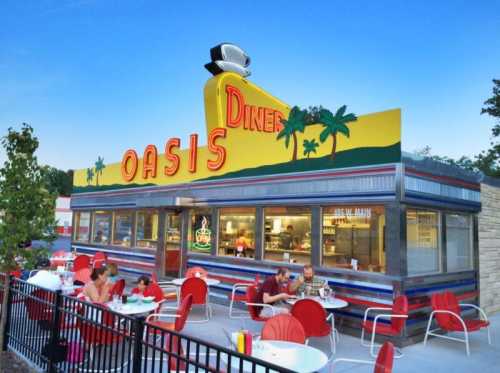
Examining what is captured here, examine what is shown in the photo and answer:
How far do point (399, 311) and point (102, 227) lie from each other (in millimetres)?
12925

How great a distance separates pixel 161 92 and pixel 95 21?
6.28 metres

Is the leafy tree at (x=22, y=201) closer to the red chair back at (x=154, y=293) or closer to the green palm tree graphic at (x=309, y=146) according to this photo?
the red chair back at (x=154, y=293)

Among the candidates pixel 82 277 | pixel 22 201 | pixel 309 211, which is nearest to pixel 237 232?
pixel 309 211

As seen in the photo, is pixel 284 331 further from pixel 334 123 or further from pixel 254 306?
pixel 334 123

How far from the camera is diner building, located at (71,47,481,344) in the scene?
7.12 metres

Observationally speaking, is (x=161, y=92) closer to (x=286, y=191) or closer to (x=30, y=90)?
(x=30, y=90)

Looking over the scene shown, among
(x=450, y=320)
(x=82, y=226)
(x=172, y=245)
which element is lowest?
(x=450, y=320)

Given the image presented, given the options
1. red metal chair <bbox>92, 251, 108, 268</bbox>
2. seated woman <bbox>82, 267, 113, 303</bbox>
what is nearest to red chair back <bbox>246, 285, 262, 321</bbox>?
seated woman <bbox>82, 267, 113, 303</bbox>

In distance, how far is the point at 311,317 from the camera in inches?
218

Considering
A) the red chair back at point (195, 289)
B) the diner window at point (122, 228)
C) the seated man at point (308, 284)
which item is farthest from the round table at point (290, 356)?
the diner window at point (122, 228)

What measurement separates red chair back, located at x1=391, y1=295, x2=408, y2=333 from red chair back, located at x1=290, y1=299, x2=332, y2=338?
1.35 m

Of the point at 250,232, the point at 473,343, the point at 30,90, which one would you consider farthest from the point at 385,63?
the point at 30,90

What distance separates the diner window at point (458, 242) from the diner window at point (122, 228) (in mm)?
10484

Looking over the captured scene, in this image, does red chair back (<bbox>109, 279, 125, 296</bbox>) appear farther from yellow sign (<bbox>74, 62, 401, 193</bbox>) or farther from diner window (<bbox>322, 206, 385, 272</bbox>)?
yellow sign (<bbox>74, 62, 401, 193</bbox>)
